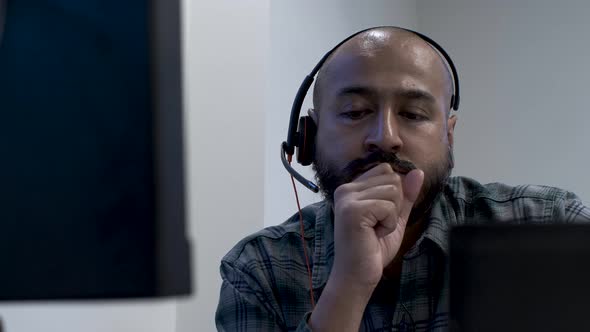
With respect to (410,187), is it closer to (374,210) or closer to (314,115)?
(374,210)

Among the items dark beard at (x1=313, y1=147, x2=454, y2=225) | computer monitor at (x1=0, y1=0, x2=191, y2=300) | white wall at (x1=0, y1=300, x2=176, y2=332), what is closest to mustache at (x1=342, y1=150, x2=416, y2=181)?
dark beard at (x1=313, y1=147, x2=454, y2=225)

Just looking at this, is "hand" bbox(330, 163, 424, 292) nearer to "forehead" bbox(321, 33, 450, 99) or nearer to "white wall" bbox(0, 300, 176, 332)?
"forehead" bbox(321, 33, 450, 99)

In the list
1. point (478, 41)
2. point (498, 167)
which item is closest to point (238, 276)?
point (498, 167)

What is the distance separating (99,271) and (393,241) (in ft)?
2.46

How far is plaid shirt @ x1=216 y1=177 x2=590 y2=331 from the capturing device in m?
1.13

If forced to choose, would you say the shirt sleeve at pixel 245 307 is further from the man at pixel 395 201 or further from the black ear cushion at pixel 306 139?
the black ear cushion at pixel 306 139

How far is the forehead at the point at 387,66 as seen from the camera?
1208 mm

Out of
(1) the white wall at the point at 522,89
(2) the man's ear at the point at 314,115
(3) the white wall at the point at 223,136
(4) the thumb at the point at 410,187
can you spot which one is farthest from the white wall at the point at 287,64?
(1) the white wall at the point at 522,89

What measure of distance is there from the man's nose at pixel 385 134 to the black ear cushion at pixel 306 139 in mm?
148

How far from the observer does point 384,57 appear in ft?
4.06

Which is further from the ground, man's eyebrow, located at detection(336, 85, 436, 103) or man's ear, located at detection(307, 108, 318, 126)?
man's eyebrow, located at detection(336, 85, 436, 103)

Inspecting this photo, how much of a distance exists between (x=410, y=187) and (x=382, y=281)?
236 millimetres

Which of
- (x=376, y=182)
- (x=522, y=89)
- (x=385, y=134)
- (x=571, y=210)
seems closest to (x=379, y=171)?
(x=376, y=182)

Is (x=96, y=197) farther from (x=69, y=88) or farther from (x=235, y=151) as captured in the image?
(x=235, y=151)
